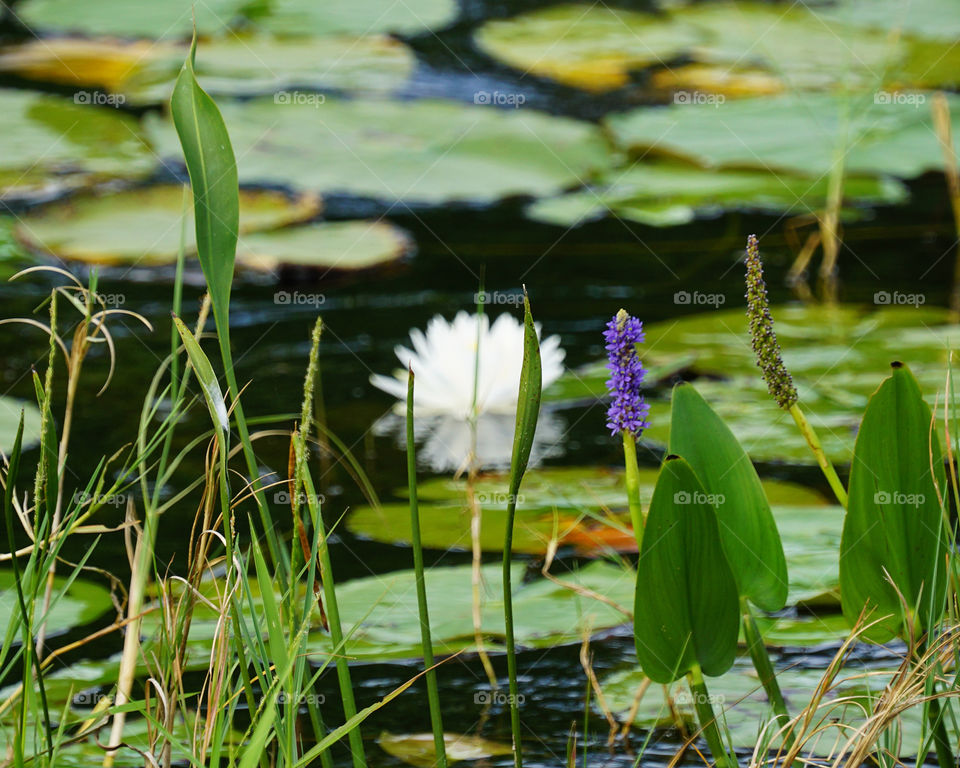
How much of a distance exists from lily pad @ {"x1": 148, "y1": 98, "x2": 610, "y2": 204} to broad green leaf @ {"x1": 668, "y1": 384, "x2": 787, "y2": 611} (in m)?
2.51

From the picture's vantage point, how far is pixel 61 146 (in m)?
3.46

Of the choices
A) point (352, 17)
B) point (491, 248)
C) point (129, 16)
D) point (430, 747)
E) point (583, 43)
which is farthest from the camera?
point (583, 43)

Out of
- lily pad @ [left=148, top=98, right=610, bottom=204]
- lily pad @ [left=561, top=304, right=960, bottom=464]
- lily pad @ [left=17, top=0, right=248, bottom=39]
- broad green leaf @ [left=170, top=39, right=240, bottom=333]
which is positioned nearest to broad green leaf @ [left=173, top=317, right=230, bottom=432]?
broad green leaf @ [left=170, top=39, right=240, bottom=333]

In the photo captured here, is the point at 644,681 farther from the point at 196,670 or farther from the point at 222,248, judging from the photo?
the point at 222,248

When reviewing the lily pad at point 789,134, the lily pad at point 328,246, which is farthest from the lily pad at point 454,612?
the lily pad at point 789,134
